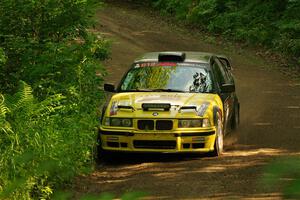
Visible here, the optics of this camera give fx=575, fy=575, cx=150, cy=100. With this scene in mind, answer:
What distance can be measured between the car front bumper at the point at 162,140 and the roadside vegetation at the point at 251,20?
13.1m

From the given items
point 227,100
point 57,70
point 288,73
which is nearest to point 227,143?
point 227,100

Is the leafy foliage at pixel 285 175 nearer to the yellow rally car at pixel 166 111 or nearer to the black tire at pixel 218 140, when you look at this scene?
the yellow rally car at pixel 166 111

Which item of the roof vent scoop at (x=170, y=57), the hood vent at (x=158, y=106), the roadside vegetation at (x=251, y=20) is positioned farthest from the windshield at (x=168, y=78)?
the roadside vegetation at (x=251, y=20)

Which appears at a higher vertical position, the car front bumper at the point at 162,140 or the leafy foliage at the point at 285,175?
the leafy foliage at the point at 285,175

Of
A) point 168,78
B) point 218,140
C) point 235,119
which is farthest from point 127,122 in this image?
point 235,119

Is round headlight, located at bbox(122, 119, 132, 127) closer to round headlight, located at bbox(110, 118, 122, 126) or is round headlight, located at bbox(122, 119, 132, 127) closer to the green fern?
round headlight, located at bbox(110, 118, 122, 126)

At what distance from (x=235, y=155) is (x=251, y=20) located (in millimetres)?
17191

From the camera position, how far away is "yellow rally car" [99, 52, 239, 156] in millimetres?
8734

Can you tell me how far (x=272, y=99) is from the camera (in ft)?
51.8

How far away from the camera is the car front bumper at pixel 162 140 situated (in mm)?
8742

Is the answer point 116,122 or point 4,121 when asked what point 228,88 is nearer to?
point 116,122

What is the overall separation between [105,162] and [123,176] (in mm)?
1142

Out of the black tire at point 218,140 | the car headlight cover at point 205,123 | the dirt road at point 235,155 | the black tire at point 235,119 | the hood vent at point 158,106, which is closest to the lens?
the dirt road at point 235,155

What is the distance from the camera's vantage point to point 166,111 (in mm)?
8750
